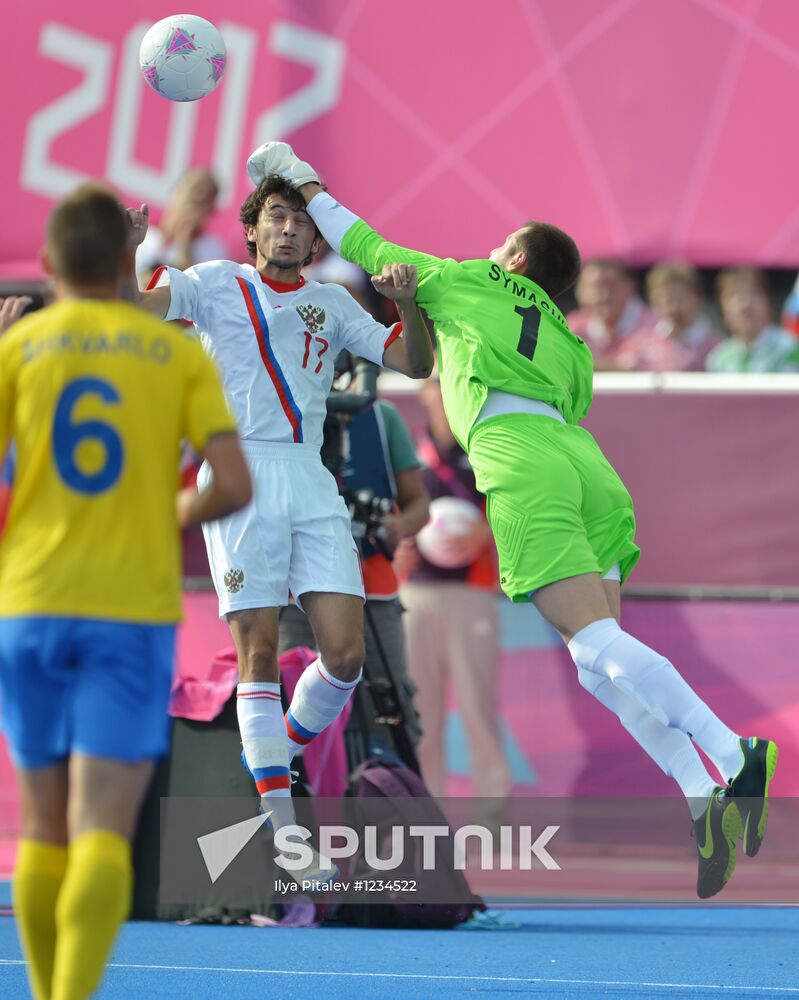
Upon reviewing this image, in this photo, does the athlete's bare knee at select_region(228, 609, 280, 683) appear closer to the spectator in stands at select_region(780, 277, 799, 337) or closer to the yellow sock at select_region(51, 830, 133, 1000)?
the yellow sock at select_region(51, 830, 133, 1000)

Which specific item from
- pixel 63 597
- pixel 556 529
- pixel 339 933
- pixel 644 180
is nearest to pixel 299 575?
pixel 556 529

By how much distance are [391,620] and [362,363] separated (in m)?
1.26

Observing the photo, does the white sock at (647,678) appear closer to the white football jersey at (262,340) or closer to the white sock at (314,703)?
the white sock at (314,703)

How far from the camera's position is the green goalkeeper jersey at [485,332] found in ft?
19.8

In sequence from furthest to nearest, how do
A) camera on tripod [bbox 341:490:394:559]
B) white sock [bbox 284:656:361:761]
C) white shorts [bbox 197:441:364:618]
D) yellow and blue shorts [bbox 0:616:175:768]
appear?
1. camera on tripod [bbox 341:490:394:559]
2. white sock [bbox 284:656:361:761]
3. white shorts [bbox 197:441:364:618]
4. yellow and blue shorts [bbox 0:616:175:768]

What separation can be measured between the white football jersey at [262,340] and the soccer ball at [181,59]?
67 cm

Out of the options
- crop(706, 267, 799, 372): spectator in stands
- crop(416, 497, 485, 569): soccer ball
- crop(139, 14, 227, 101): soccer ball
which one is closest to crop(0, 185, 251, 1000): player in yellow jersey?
crop(139, 14, 227, 101): soccer ball

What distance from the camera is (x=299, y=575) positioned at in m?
6.29

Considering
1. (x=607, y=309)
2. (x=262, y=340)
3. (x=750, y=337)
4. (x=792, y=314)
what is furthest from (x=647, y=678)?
(x=792, y=314)

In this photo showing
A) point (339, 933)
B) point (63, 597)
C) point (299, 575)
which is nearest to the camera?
point (63, 597)

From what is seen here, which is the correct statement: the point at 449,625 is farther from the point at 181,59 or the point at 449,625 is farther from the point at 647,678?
the point at 181,59

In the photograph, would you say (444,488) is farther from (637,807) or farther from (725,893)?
(725,893)

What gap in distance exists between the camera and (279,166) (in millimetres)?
6305

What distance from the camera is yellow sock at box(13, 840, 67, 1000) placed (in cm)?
414
